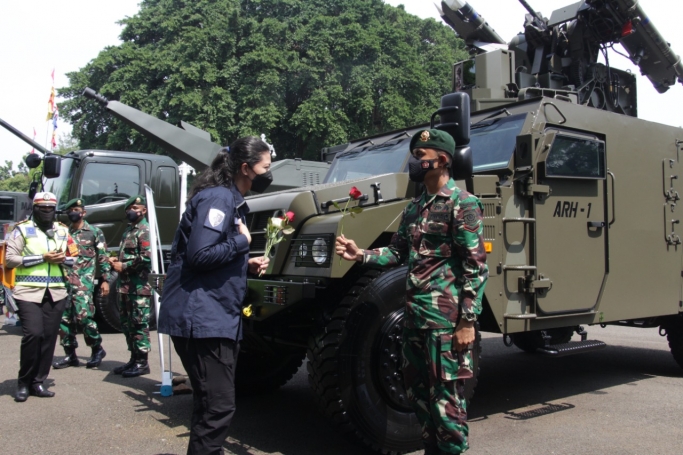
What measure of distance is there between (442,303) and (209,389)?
1200 mm

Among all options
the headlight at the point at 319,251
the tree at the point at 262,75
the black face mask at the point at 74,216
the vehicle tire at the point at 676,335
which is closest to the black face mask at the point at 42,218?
the black face mask at the point at 74,216

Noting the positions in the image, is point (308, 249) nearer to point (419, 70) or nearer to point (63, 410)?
point (63, 410)

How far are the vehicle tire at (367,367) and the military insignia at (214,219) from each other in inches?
44.2

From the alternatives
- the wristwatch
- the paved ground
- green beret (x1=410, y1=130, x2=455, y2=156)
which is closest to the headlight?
green beret (x1=410, y1=130, x2=455, y2=156)

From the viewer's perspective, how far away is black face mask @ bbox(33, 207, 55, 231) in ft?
19.6

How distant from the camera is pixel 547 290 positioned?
476 centimetres

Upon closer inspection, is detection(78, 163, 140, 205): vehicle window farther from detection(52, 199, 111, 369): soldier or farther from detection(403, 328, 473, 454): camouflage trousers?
detection(403, 328, 473, 454): camouflage trousers

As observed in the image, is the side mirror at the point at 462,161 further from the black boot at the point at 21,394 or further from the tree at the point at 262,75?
the tree at the point at 262,75

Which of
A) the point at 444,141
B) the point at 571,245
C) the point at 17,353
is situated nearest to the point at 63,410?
the point at 17,353

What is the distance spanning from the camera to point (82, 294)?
23.5ft

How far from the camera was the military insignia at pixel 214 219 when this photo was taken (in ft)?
10.0

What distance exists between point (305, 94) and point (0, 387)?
17.5 metres

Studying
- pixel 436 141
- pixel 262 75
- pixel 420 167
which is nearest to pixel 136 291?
pixel 420 167

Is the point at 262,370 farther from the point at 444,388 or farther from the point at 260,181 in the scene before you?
the point at 444,388
